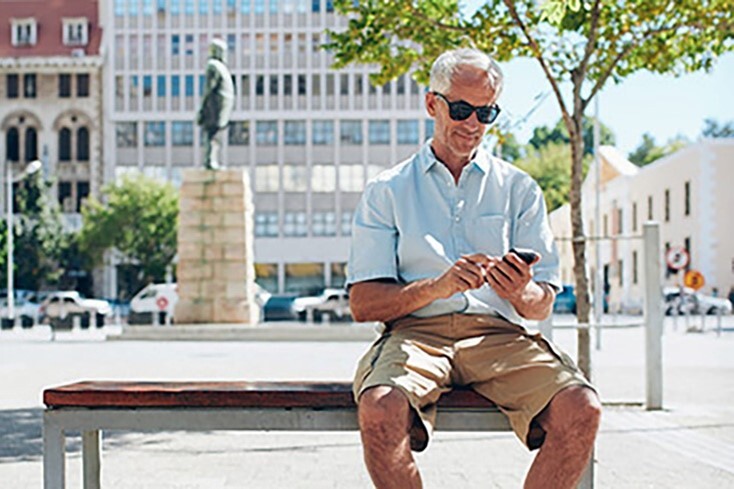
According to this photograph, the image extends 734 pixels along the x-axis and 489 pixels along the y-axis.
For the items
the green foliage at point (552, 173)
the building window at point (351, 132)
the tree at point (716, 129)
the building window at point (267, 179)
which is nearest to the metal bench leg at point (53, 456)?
the building window at point (351, 132)

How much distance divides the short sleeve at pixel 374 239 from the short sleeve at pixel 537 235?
0.45 meters

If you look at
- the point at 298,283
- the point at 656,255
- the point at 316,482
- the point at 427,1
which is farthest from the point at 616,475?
the point at 298,283

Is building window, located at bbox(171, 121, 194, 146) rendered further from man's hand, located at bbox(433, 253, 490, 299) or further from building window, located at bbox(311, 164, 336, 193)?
man's hand, located at bbox(433, 253, 490, 299)

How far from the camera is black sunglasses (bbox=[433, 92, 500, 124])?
15.2 ft

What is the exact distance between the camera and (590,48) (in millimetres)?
12281

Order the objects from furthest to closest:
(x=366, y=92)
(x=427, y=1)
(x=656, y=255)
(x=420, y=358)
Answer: (x=366, y=92) → (x=427, y=1) → (x=656, y=255) → (x=420, y=358)

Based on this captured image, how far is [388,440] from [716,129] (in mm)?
118714

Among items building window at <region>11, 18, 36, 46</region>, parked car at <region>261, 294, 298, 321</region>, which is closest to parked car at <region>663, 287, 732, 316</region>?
parked car at <region>261, 294, 298, 321</region>

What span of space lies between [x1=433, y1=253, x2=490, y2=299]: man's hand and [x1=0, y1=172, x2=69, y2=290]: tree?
63567 mm

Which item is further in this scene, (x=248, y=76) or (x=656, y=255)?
(x=248, y=76)

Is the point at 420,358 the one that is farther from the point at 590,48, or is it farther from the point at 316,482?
the point at 590,48

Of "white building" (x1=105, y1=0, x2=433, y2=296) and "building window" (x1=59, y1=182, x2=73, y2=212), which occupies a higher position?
"white building" (x1=105, y1=0, x2=433, y2=296)

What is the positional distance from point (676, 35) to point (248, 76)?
2526 inches

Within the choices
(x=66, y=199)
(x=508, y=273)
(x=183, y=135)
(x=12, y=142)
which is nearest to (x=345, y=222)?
(x=183, y=135)
